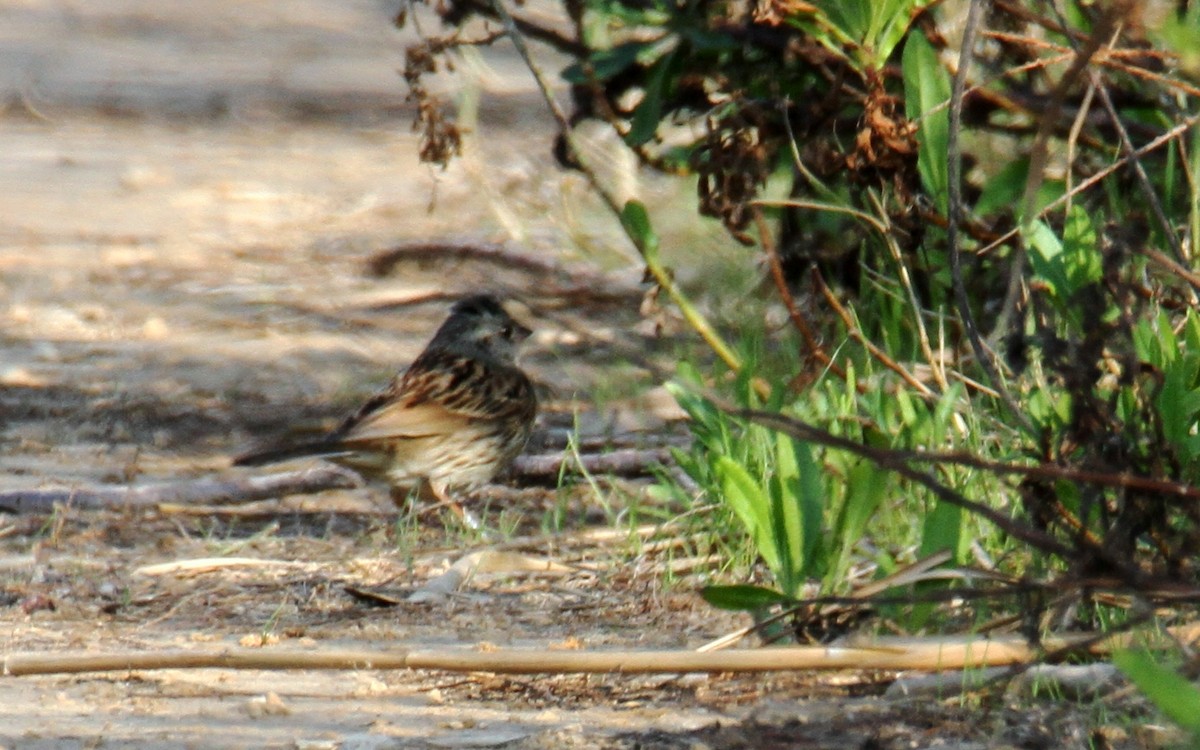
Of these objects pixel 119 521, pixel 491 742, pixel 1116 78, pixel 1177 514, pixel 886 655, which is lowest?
pixel 119 521

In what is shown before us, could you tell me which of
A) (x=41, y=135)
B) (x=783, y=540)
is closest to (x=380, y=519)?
(x=783, y=540)

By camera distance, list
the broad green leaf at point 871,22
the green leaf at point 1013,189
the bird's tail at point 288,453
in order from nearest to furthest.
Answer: the broad green leaf at point 871,22
the green leaf at point 1013,189
the bird's tail at point 288,453

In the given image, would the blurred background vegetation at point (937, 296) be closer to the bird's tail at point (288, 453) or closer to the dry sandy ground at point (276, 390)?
the dry sandy ground at point (276, 390)

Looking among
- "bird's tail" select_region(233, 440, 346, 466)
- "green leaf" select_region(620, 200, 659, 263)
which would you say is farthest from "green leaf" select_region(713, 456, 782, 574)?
"bird's tail" select_region(233, 440, 346, 466)

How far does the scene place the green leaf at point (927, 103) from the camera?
4586mm

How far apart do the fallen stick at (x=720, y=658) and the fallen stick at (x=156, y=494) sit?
237 centimetres

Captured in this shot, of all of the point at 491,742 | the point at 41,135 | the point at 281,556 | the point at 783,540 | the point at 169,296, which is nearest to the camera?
the point at 491,742

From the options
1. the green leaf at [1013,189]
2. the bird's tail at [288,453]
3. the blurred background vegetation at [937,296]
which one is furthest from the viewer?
the bird's tail at [288,453]

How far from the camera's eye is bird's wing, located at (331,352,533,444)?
6828mm

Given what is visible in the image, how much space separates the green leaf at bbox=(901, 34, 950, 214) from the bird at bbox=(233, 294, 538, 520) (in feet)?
7.21

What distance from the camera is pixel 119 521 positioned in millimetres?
5871

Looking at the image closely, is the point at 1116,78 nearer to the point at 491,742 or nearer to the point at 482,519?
the point at 482,519

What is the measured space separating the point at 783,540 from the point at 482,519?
245 centimetres

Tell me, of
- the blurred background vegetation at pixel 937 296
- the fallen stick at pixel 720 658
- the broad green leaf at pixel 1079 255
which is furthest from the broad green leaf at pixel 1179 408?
the fallen stick at pixel 720 658
